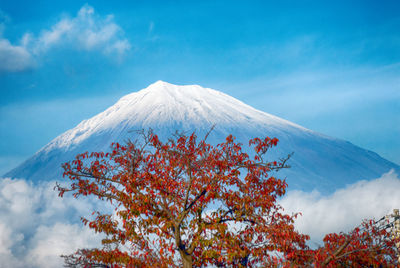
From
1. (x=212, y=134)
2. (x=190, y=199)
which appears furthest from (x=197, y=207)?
(x=212, y=134)

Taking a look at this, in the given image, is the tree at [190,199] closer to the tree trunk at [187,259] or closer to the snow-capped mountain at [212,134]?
the tree trunk at [187,259]

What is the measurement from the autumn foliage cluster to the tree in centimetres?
2

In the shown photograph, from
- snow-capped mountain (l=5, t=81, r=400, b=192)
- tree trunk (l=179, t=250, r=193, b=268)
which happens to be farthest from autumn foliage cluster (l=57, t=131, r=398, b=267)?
snow-capped mountain (l=5, t=81, r=400, b=192)

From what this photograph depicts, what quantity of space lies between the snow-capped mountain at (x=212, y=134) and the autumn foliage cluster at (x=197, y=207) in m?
120

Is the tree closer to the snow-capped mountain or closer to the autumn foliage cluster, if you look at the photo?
the autumn foliage cluster

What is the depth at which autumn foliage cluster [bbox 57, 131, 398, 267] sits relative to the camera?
10.5 meters

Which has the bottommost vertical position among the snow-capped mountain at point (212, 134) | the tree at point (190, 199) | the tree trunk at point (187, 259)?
the tree trunk at point (187, 259)

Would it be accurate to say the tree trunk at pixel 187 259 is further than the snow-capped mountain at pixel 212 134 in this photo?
No

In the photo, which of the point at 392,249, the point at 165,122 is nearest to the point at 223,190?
the point at 392,249

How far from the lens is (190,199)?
36.6 ft

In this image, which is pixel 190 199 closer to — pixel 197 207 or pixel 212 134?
pixel 197 207

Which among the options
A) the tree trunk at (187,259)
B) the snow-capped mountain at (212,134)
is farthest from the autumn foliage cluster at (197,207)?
the snow-capped mountain at (212,134)

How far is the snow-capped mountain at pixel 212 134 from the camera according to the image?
5482 inches

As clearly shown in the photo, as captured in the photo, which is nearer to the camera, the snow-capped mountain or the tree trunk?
the tree trunk
